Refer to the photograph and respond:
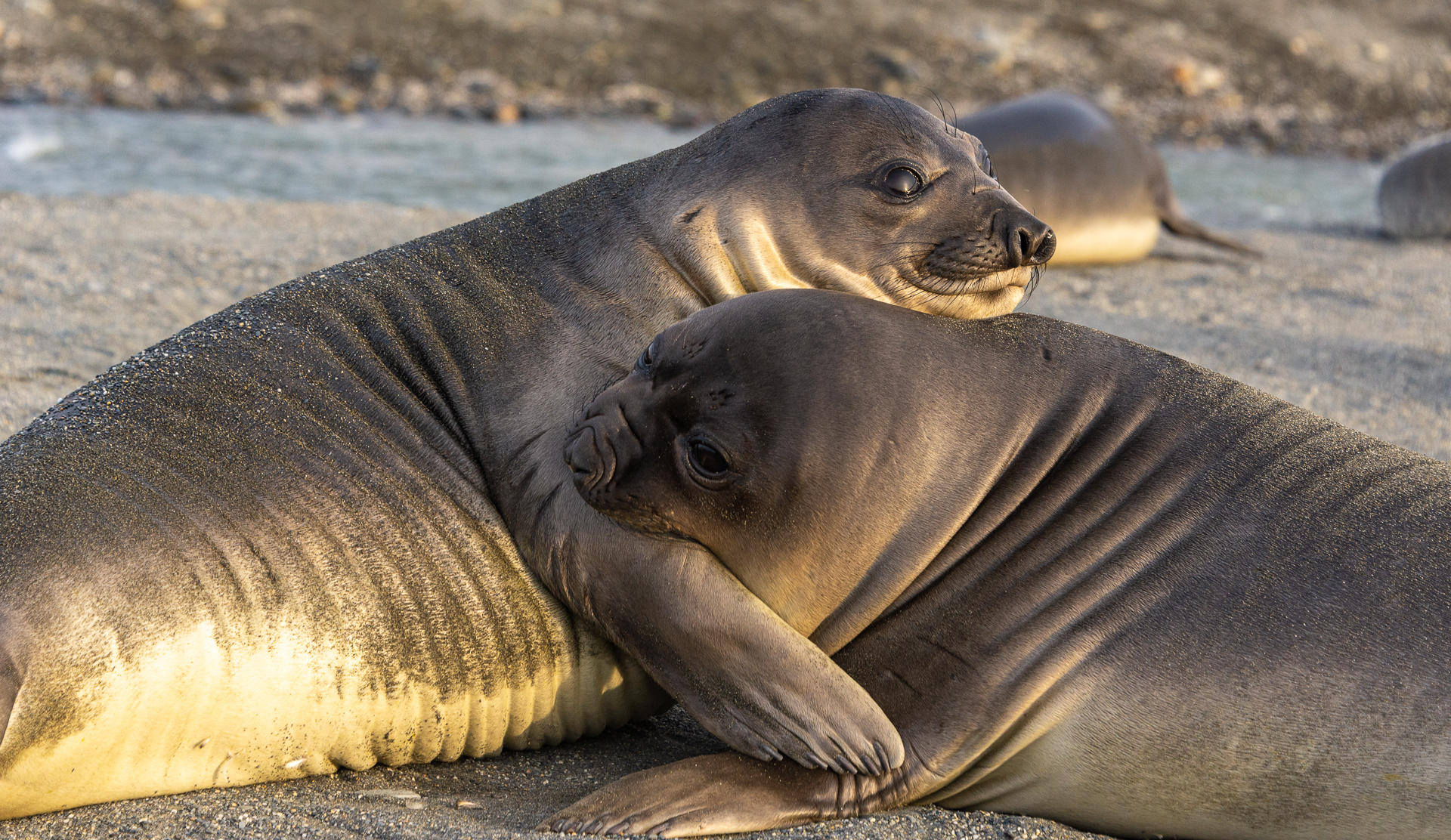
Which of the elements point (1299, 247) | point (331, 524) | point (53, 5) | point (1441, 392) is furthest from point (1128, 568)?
point (53, 5)

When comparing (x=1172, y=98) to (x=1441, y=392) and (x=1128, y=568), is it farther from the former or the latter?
(x=1128, y=568)

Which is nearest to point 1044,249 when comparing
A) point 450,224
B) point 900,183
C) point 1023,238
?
point 1023,238

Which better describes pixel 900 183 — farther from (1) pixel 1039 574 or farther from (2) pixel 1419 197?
(2) pixel 1419 197

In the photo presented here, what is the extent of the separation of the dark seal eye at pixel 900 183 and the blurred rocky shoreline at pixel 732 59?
39.6ft

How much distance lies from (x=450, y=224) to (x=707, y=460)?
5.74m

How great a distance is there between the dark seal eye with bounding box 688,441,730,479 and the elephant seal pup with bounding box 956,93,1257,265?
21.3ft

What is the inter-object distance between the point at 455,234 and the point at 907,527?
1.47 metres

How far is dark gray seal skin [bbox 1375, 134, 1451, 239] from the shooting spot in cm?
1073

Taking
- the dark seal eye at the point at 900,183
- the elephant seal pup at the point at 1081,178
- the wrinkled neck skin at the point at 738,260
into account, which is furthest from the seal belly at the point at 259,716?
the elephant seal pup at the point at 1081,178

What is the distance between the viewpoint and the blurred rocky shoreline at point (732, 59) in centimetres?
1585

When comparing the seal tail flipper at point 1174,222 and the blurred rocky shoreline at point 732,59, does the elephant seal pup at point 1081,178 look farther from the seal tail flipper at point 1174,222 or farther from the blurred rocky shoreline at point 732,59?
the blurred rocky shoreline at point 732,59

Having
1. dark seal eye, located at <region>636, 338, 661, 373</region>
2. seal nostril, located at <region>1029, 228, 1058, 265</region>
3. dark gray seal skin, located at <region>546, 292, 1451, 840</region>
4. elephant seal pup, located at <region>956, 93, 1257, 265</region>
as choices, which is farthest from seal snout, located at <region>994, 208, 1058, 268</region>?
elephant seal pup, located at <region>956, 93, 1257, 265</region>

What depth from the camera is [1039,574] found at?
10.3ft

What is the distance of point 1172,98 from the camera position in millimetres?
19203
